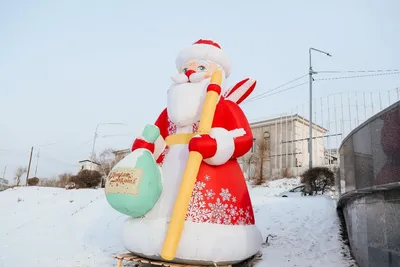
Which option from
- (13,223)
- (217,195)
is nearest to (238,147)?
(217,195)

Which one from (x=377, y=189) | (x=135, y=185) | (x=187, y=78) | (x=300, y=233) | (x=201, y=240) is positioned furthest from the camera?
(x=300, y=233)

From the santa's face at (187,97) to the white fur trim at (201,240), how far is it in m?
1.48

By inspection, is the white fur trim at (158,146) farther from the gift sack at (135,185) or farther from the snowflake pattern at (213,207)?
the snowflake pattern at (213,207)

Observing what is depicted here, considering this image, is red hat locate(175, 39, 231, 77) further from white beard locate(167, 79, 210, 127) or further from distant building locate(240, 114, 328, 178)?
distant building locate(240, 114, 328, 178)

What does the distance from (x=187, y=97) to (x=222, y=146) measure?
100 cm

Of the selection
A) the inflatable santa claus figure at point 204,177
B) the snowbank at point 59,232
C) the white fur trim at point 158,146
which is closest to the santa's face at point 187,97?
the inflatable santa claus figure at point 204,177

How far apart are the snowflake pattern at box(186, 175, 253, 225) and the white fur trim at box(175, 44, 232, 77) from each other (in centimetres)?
192

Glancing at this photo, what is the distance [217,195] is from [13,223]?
9.06 meters

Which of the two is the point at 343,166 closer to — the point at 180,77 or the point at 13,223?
the point at 180,77

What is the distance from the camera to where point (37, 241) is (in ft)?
26.2

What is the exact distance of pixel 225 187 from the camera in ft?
14.8

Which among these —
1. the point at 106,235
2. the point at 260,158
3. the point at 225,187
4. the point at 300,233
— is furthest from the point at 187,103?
the point at 260,158

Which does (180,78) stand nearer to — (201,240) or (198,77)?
(198,77)

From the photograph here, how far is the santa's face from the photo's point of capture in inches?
190
